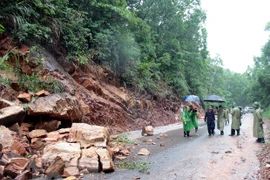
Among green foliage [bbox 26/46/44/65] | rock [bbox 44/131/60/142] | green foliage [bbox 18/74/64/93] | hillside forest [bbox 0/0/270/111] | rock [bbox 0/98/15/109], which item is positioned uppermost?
hillside forest [bbox 0/0/270/111]

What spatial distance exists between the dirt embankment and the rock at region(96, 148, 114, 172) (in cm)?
384

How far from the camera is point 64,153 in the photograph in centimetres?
587

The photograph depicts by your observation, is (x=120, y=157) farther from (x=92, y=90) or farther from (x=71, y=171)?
(x=92, y=90)

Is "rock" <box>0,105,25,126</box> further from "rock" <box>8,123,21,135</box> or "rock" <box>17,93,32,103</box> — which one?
"rock" <box>17,93,32,103</box>

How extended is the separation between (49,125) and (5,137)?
1.90 meters

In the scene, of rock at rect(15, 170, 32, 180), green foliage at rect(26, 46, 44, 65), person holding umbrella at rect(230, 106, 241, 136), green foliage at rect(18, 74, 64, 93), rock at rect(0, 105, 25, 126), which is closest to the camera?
rock at rect(15, 170, 32, 180)

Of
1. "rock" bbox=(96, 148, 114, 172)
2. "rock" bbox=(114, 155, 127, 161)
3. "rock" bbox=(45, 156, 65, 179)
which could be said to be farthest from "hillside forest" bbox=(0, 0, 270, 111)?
"rock" bbox=(114, 155, 127, 161)

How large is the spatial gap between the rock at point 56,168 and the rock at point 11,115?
222 centimetres

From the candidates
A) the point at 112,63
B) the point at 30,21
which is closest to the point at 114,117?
the point at 112,63

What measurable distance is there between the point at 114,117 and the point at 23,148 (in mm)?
6726

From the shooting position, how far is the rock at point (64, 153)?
18.8 ft

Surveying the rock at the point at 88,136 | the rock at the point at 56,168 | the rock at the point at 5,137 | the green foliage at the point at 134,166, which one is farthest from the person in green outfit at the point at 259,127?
the rock at the point at 5,137

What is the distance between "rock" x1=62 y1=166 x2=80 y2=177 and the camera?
527 cm

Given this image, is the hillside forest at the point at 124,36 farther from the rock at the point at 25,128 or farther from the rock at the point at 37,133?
the rock at the point at 37,133
